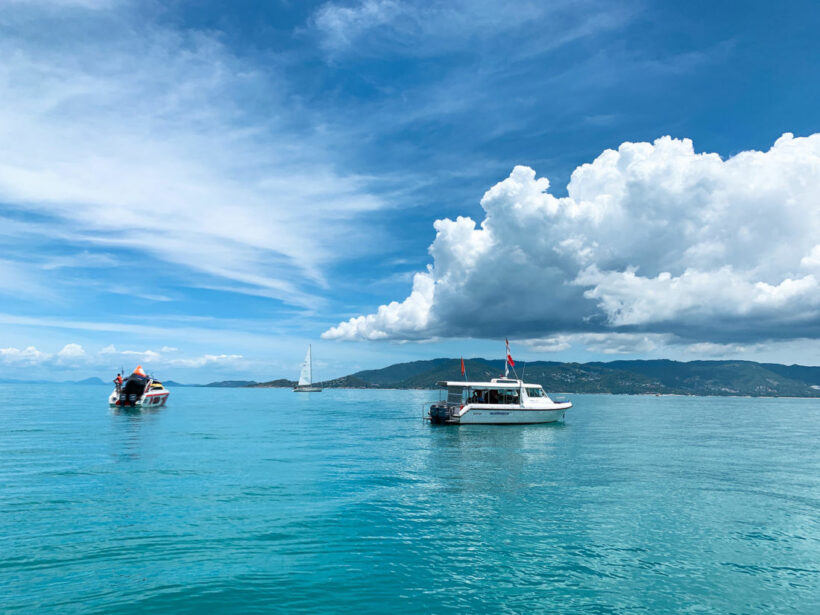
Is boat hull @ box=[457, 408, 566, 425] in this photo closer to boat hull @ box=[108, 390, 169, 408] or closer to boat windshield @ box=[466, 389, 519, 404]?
boat windshield @ box=[466, 389, 519, 404]

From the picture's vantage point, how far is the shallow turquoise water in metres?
15.8

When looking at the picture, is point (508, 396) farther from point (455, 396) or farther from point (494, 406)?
point (455, 396)

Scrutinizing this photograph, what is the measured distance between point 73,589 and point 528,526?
59.6 feet

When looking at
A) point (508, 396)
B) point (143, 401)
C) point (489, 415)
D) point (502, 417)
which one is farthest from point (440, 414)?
point (143, 401)

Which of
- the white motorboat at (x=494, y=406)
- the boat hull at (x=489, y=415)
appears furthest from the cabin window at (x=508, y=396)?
the boat hull at (x=489, y=415)

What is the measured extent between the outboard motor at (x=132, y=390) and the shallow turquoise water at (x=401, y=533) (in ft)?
218

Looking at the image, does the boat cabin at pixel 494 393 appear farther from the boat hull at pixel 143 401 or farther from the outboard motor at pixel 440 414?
the boat hull at pixel 143 401

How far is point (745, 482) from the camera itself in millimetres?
35219

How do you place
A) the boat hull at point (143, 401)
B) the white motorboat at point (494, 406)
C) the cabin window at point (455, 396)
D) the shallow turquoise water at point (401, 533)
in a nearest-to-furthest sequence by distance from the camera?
the shallow turquoise water at point (401, 533) → the white motorboat at point (494, 406) → the cabin window at point (455, 396) → the boat hull at point (143, 401)

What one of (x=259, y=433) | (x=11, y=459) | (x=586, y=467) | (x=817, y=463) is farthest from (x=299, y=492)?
(x=817, y=463)

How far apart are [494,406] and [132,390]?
3182 inches

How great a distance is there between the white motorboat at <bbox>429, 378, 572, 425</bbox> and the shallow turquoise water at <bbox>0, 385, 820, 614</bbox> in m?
30.4

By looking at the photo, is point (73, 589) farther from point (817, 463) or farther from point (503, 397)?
point (503, 397)

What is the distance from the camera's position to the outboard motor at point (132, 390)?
348 feet
